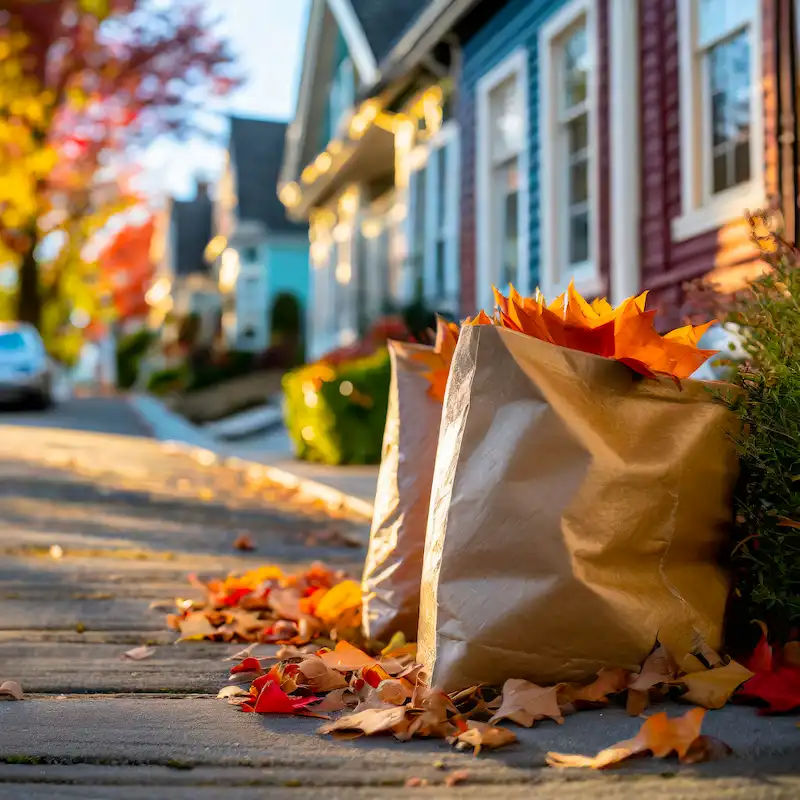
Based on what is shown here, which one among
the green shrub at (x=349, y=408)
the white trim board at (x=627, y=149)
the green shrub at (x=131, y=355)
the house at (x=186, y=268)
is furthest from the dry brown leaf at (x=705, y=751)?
the green shrub at (x=131, y=355)

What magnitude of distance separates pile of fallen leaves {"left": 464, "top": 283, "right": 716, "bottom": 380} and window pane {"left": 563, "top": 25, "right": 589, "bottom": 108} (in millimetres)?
6519

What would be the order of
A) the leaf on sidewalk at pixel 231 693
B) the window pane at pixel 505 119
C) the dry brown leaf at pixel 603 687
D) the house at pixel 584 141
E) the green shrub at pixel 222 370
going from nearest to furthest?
the dry brown leaf at pixel 603 687
the leaf on sidewalk at pixel 231 693
the house at pixel 584 141
the window pane at pixel 505 119
the green shrub at pixel 222 370

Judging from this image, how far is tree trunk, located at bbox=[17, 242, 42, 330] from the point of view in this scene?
2823 cm

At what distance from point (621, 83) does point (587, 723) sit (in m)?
6.22

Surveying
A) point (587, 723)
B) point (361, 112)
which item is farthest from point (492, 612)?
point (361, 112)

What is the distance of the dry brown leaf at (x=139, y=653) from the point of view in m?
2.90

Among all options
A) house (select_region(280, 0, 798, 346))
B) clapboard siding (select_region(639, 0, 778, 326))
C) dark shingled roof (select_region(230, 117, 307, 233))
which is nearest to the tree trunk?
dark shingled roof (select_region(230, 117, 307, 233))

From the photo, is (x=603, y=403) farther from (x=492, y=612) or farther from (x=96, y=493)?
(x=96, y=493)

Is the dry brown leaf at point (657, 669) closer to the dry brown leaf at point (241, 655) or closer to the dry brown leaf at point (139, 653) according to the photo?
the dry brown leaf at point (241, 655)

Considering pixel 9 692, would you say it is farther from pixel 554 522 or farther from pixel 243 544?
pixel 243 544

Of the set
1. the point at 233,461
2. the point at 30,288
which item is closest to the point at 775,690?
the point at 233,461

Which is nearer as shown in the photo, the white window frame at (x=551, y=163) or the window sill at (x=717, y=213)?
the window sill at (x=717, y=213)

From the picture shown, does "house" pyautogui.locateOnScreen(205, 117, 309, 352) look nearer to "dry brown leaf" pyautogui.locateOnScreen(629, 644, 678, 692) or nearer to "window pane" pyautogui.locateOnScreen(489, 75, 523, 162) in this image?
"window pane" pyautogui.locateOnScreen(489, 75, 523, 162)

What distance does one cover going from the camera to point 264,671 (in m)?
2.68
